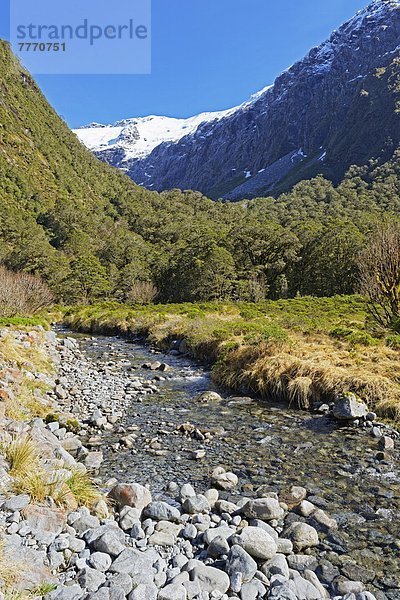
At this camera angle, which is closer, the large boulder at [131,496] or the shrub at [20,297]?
the large boulder at [131,496]

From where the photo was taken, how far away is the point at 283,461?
29.8 ft

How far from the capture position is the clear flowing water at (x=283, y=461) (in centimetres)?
633

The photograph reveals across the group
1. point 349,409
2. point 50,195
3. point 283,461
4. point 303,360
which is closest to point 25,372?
point 283,461

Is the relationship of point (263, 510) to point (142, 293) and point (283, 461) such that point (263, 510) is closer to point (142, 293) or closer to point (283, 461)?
point (283, 461)

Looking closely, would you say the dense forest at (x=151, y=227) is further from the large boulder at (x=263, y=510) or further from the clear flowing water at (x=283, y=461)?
the large boulder at (x=263, y=510)

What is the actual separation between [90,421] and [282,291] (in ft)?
159

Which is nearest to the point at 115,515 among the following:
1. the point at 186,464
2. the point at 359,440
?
the point at 186,464

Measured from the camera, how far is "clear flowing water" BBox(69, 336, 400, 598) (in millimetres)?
6328

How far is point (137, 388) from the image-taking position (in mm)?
15539

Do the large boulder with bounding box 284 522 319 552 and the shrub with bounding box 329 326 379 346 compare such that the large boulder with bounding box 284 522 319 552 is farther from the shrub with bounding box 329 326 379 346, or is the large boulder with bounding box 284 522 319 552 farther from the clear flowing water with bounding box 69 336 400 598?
the shrub with bounding box 329 326 379 346

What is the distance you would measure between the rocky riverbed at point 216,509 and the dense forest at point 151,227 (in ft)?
132

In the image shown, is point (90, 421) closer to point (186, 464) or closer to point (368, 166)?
point (186, 464)

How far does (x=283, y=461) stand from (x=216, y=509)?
2687mm

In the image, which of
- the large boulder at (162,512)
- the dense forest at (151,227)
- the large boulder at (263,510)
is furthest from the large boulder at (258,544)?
the dense forest at (151,227)
